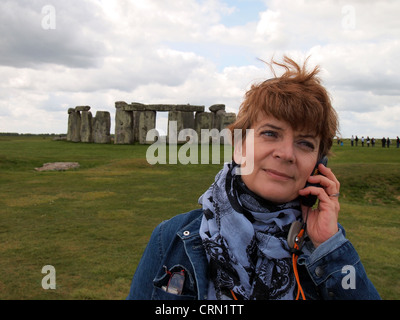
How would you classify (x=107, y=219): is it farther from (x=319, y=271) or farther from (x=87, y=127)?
(x=87, y=127)

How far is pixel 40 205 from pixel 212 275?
790 centimetres

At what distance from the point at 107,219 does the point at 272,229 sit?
20.7 ft

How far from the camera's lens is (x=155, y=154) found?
20.2m

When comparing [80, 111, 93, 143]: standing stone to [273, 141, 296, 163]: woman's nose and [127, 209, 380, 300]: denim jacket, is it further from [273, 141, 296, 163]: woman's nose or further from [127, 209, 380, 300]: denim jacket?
[273, 141, 296, 163]: woman's nose

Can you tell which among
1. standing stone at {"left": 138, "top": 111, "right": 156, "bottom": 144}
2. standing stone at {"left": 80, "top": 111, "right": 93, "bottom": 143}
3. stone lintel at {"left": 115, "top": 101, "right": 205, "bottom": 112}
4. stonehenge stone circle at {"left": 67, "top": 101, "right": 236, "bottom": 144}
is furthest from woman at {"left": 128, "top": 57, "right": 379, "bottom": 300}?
standing stone at {"left": 80, "top": 111, "right": 93, "bottom": 143}

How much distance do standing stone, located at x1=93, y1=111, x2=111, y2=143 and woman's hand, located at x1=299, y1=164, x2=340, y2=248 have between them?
26.4 meters

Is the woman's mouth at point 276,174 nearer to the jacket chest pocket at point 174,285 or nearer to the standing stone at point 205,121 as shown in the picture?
the jacket chest pocket at point 174,285

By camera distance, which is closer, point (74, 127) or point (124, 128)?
point (124, 128)

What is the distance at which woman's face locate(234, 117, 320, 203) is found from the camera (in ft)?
6.48

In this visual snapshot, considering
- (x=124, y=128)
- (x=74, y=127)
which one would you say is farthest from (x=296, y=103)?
(x=74, y=127)

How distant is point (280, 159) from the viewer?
197 cm

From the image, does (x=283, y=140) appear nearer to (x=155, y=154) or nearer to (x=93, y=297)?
(x=93, y=297)

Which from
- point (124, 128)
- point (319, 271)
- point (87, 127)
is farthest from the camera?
point (87, 127)

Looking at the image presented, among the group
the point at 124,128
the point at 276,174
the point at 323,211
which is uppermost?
the point at 124,128
